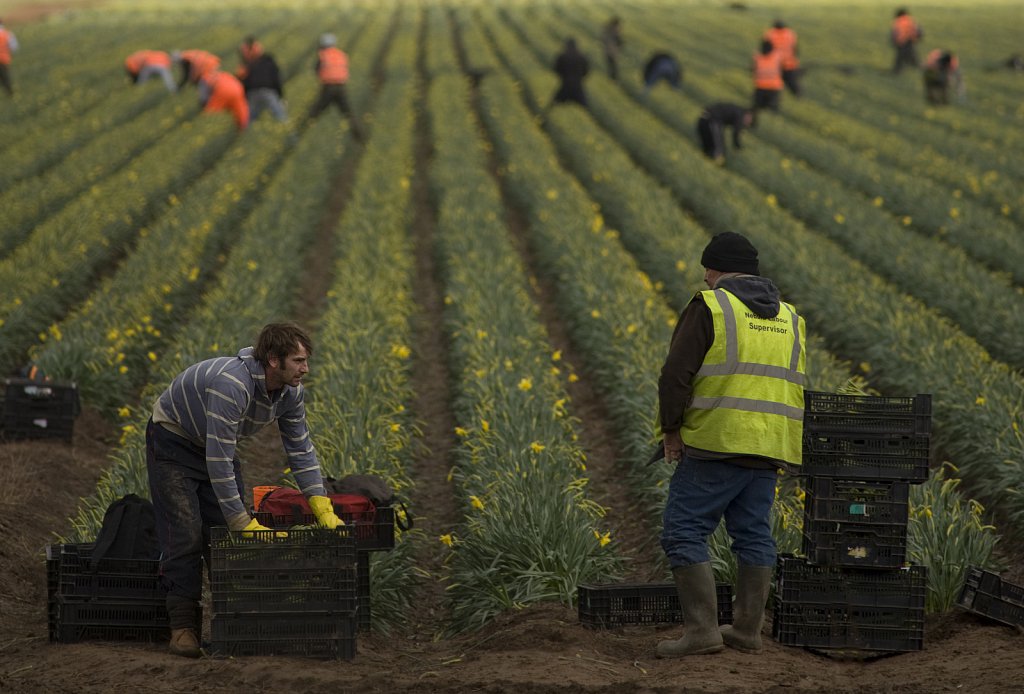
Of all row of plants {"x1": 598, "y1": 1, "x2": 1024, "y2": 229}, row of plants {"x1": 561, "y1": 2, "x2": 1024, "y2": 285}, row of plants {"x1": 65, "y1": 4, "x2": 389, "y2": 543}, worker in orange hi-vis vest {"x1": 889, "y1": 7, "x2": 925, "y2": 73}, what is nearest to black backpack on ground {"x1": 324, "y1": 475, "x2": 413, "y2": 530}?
row of plants {"x1": 65, "y1": 4, "x2": 389, "y2": 543}

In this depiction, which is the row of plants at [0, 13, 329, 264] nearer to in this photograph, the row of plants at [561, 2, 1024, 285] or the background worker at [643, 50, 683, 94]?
the background worker at [643, 50, 683, 94]

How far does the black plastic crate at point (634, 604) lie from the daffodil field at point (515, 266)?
43 centimetres

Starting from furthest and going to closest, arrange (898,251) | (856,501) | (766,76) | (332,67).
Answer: (766,76) → (332,67) → (898,251) → (856,501)

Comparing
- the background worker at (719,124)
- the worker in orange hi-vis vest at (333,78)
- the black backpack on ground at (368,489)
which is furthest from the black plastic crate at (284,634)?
Answer: the worker in orange hi-vis vest at (333,78)

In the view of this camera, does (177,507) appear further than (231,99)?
No

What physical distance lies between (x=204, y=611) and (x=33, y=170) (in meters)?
A: 16.1

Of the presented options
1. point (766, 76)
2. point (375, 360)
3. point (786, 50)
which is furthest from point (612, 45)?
point (375, 360)

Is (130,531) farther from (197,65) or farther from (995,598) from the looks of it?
(197,65)

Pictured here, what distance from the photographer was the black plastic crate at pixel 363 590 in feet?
21.1

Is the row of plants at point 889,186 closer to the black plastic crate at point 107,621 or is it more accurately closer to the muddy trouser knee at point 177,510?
the muddy trouser knee at point 177,510

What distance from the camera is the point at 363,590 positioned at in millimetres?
6469

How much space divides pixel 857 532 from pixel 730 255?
1.39 metres

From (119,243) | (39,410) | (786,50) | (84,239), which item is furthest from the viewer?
(786,50)

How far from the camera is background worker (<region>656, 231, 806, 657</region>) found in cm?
591
